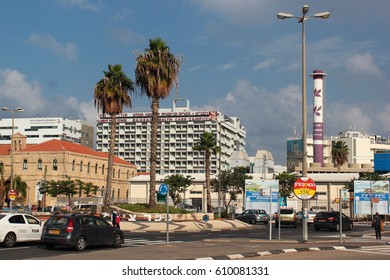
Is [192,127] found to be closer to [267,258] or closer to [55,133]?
[55,133]

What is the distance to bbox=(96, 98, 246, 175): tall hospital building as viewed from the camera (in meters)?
184

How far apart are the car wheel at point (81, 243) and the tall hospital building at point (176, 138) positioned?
512ft

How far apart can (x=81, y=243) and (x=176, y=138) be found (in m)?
166

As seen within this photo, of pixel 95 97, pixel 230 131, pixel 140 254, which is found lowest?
pixel 140 254

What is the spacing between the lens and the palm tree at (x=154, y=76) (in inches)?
1916

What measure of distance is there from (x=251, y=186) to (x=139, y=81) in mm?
13282

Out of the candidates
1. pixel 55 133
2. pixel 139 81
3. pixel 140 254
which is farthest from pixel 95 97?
pixel 55 133

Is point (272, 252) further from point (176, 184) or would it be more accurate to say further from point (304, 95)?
point (176, 184)

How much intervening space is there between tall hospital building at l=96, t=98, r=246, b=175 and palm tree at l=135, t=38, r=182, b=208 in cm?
12878

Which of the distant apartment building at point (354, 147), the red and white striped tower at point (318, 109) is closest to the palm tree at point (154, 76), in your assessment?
the red and white striped tower at point (318, 109)

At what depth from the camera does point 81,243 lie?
858 inches

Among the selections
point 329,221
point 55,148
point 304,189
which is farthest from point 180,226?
point 55,148

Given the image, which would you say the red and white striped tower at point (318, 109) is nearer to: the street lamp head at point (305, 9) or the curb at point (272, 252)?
the street lamp head at point (305, 9)

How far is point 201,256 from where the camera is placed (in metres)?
19.3
